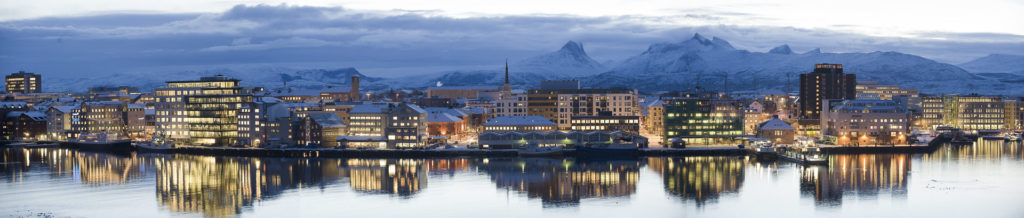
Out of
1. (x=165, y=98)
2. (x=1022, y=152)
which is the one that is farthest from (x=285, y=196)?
(x=1022, y=152)

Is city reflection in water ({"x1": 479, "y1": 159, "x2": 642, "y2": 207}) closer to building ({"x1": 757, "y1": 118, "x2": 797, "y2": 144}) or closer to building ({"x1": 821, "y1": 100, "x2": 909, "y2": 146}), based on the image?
building ({"x1": 757, "y1": 118, "x2": 797, "y2": 144})

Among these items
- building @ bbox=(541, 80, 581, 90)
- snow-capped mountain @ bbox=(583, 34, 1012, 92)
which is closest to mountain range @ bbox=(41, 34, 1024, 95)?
snow-capped mountain @ bbox=(583, 34, 1012, 92)

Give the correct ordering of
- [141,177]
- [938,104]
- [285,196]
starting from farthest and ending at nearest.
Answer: [938,104] → [141,177] → [285,196]

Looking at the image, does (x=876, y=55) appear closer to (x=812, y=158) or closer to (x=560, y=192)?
(x=812, y=158)

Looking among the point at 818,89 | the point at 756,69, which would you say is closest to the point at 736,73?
the point at 756,69

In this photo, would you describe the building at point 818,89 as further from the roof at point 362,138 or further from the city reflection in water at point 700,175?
the roof at point 362,138

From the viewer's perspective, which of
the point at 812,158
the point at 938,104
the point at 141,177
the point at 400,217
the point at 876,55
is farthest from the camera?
the point at 876,55

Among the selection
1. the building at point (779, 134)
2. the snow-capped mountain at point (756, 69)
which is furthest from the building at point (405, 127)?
the snow-capped mountain at point (756, 69)

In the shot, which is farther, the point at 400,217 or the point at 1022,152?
the point at 1022,152
